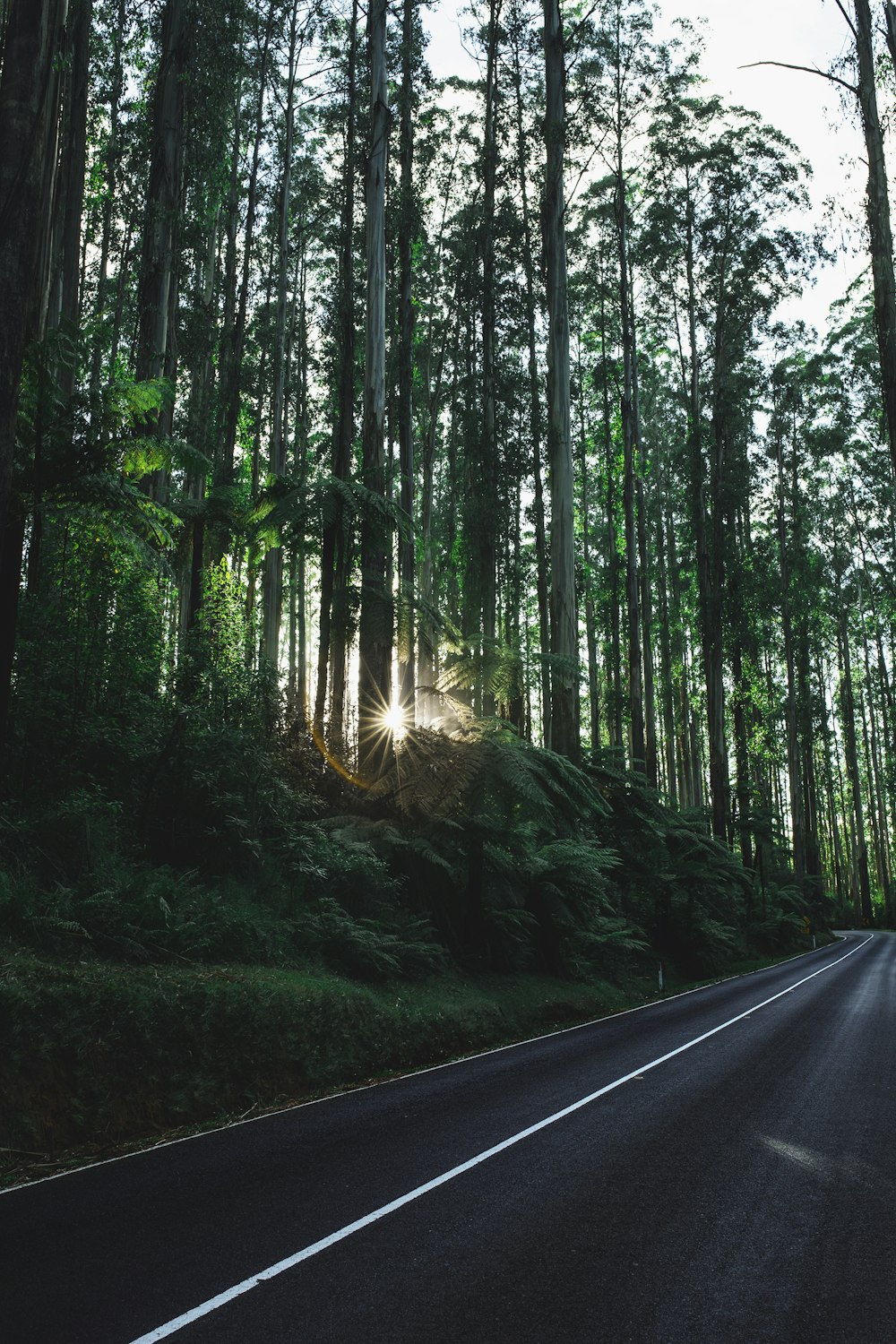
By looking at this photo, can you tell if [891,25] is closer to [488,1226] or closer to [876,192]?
[876,192]

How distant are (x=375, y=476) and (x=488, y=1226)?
11.5m

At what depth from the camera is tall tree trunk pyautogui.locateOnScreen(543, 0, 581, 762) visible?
17.2m

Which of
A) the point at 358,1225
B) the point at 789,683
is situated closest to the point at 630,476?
the point at 789,683

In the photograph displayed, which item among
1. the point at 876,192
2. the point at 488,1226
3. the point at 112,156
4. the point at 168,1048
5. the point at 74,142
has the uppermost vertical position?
the point at 112,156

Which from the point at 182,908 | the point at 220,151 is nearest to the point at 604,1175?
the point at 182,908

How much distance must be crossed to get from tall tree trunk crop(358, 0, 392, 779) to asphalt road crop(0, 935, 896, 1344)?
6.10m

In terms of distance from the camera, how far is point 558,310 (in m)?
18.1

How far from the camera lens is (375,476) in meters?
14.3

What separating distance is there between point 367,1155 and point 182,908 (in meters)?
3.71

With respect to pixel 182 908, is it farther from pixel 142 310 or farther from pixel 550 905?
pixel 142 310

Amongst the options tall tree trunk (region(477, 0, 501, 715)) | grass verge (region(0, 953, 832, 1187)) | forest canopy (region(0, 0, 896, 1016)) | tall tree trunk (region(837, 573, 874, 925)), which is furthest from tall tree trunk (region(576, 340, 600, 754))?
grass verge (region(0, 953, 832, 1187))

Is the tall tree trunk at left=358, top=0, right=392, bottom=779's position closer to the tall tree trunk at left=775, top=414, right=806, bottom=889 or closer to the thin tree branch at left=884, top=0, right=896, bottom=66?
the thin tree branch at left=884, top=0, right=896, bottom=66

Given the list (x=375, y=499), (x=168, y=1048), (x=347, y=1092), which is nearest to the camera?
(x=168, y=1048)

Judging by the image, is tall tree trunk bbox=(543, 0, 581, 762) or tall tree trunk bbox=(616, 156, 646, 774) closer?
tall tree trunk bbox=(543, 0, 581, 762)
